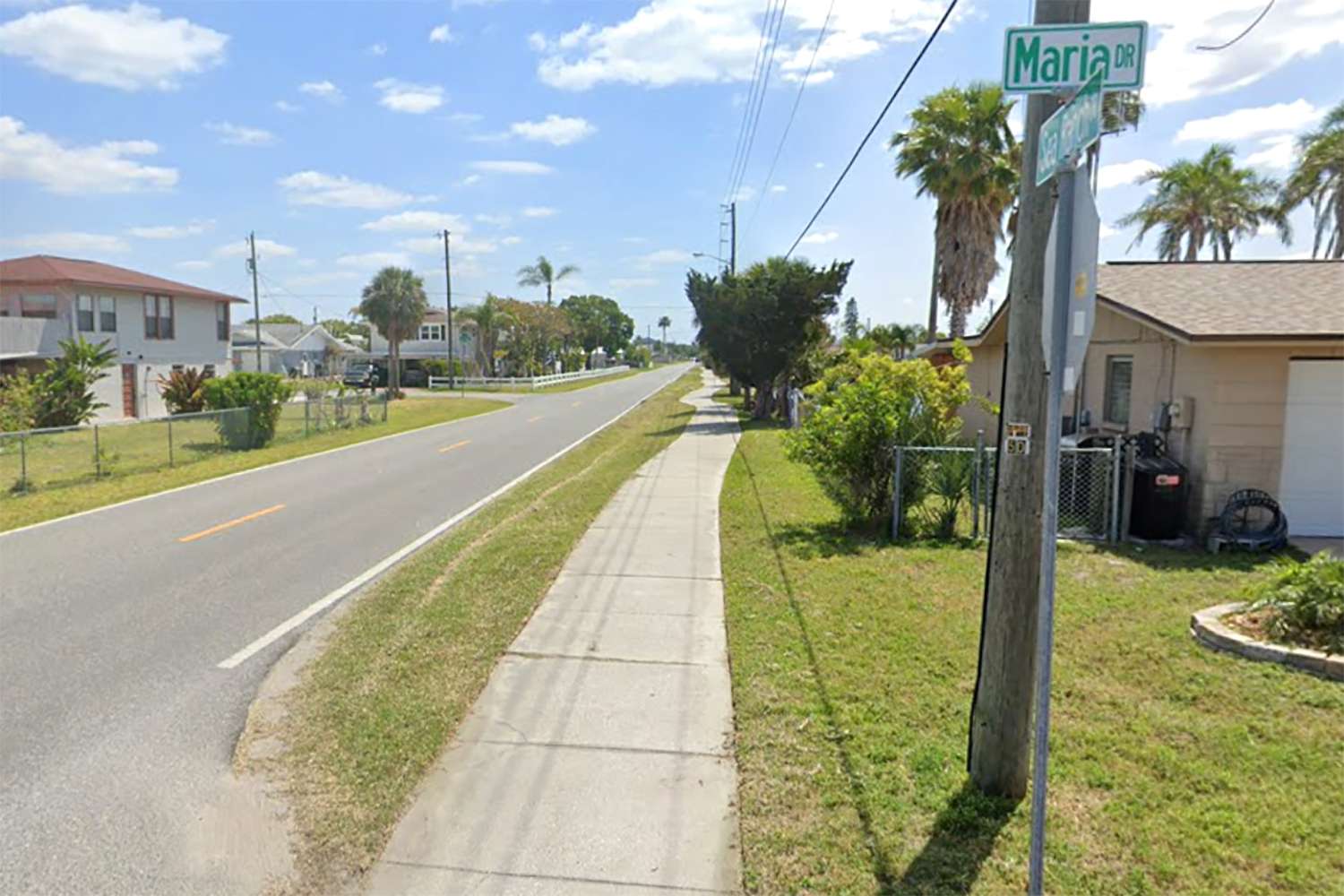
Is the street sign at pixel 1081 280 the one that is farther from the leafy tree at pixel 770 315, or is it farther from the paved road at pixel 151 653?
the leafy tree at pixel 770 315

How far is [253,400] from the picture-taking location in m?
20.9

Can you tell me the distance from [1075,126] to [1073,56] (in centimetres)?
65

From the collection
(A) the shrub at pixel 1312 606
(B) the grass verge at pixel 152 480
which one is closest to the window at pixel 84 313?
(B) the grass verge at pixel 152 480

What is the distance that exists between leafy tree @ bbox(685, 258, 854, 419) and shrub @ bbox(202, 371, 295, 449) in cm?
1390

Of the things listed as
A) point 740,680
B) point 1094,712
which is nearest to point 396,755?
point 740,680

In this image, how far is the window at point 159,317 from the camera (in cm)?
3145

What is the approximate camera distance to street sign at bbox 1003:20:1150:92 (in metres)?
3.08

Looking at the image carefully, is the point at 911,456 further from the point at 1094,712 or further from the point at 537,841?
the point at 537,841

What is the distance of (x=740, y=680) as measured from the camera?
552 centimetres

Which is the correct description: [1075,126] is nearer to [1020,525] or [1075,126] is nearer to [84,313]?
[1020,525]

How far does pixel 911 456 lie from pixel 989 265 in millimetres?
19459

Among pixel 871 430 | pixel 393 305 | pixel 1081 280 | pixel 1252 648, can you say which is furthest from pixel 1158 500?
pixel 393 305

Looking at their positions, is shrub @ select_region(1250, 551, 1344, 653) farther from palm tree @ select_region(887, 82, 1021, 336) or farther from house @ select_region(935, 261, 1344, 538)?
palm tree @ select_region(887, 82, 1021, 336)

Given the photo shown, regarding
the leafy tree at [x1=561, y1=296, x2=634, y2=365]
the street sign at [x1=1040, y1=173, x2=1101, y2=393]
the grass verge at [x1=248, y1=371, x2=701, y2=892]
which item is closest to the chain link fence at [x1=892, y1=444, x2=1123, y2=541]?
the grass verge at [x1=248, y1=371, x2=701, y2=892]
